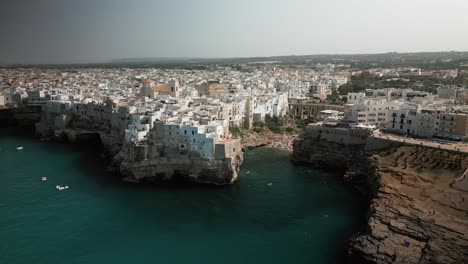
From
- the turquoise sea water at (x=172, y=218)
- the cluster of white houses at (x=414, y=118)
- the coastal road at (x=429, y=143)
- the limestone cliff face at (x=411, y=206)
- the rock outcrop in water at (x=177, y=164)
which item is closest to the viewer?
the limestone cliff face at (x=411, y=206)

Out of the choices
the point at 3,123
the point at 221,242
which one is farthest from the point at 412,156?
the point at 3,123

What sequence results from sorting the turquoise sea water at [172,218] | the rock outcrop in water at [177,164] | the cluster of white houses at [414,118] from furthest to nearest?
the cluster of white houses at [414,118] < the rock outcrop in water at [177,164] < the turquoise sea water at [172,218]

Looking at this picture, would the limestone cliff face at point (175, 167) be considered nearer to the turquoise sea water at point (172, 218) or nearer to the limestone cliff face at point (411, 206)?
the turquoise sea water at point (172, 218)

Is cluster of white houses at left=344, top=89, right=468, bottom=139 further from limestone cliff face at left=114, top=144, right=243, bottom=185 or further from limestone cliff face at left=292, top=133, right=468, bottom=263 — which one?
limestone cliff face at left=114, top=144, right=243, bottom=185

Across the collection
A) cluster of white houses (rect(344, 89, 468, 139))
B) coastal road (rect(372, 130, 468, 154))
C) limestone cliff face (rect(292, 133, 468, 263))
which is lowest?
limestone cliff face (rect(292, 133, 468, 263))

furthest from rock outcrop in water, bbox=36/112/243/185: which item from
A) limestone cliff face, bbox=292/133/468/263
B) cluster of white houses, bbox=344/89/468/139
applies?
cluster of white houses, bbox=344/89/468/139

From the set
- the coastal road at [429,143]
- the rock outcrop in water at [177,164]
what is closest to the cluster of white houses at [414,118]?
the coastal road at [429,143]

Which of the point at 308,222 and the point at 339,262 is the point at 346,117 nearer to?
the point at 308,222

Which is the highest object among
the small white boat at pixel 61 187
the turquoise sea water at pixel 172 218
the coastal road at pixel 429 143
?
the coastal road at pixel 429 143
